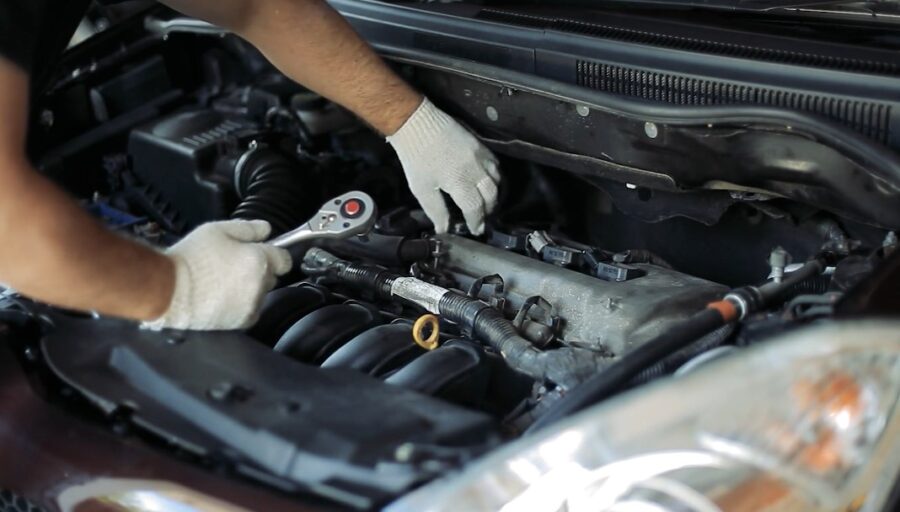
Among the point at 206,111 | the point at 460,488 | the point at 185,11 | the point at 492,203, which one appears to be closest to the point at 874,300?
the point at 460,488

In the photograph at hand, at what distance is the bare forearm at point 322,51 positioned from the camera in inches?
71.9

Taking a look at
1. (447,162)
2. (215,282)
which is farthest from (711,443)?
(447,162)

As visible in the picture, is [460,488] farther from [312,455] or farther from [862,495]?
[862,495]

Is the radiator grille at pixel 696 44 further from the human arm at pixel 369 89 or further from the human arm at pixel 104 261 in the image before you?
the human arm at pixel 104 261

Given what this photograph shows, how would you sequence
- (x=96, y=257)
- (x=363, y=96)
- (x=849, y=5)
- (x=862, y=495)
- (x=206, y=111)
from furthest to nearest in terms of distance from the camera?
(x=206, y=111) → (x=363, y=96) → (x=849, y=5) → (x=96, y=257) → (x=862, y=495)

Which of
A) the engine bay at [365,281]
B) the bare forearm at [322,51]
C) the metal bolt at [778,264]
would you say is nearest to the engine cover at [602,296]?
the engine bay at [365,281]

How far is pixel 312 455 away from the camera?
1133mm

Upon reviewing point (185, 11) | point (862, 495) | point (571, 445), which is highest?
point (185, 11)

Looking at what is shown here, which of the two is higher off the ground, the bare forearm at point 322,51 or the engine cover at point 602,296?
the bare forearm at point 322,51

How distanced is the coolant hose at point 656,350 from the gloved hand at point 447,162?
0.65 m

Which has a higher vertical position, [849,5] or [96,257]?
[849,5]

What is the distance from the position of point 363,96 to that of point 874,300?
1.02 m

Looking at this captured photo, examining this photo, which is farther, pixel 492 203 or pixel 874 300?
pixel 492 203

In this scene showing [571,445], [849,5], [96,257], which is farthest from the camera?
[849,5]
